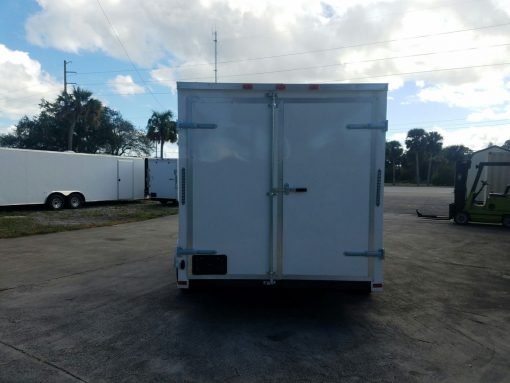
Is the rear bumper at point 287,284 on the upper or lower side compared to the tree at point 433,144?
lower

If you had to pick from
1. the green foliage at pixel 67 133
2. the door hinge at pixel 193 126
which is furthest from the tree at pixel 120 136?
the door hinge at pixel 193 126

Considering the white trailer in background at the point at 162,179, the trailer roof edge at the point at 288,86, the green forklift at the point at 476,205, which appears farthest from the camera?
the white trailer in background at the point at 162,179

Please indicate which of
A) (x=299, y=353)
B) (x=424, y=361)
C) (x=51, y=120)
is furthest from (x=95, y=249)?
(x=51, y=120)

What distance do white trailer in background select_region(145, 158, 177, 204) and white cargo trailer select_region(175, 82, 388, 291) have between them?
1832 centimetres

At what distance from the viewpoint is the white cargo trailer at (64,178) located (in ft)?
59.4

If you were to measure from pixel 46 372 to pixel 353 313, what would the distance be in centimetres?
353

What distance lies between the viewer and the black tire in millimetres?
20500

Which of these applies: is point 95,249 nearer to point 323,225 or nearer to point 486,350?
point 323,225

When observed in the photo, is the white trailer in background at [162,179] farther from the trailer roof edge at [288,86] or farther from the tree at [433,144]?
the tree at [433,144]

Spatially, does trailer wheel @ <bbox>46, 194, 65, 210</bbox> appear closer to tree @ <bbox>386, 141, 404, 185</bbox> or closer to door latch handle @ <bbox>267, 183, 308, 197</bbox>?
door latch handle @ <bbox>267, 183, 308, 197</bbox>

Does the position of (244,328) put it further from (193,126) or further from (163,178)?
(163,178)

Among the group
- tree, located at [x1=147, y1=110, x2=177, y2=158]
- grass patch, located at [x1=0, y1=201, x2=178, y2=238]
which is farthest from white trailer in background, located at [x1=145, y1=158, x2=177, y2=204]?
tree, located at [x1=147, y1=110, x2=177, y2=158]

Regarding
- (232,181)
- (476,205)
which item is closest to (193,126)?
(232,181)

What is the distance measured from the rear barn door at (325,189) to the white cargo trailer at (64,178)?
1700 cm
